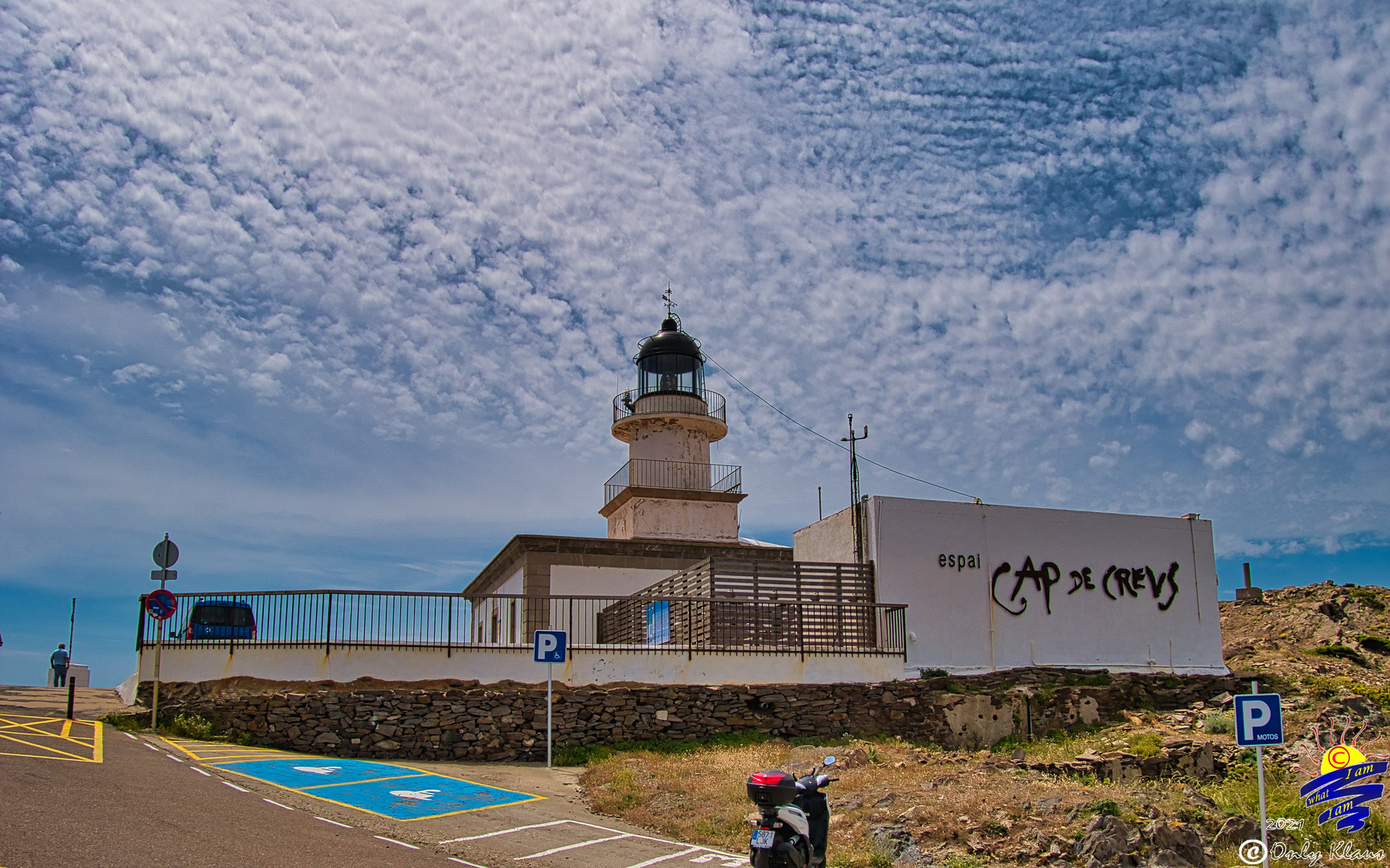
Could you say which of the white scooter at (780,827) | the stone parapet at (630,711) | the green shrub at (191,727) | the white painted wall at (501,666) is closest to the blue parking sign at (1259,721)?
the white scooter at (780,827)

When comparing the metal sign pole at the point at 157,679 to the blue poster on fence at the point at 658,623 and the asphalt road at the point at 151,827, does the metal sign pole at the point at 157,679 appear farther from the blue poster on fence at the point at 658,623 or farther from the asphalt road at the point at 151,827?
the blue poster on fence at the point at 658,623

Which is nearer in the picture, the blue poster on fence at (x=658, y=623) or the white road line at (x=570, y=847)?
the white road line at (x=570, y=847)

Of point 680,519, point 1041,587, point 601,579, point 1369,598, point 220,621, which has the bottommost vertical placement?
point 220,621

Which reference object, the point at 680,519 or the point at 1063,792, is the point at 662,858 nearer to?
the point at 1063,792

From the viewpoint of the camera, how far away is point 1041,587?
870 inches

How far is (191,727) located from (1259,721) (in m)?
15.1

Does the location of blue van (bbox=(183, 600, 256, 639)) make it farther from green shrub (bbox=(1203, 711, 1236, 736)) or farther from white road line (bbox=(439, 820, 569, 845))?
green shrub (bbox=(1203, 711, 1236, 736))

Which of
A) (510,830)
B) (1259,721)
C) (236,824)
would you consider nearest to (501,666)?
(510,830)

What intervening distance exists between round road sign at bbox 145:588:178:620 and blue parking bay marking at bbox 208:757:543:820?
3618 millimetres

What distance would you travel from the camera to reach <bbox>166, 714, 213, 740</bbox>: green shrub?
1600 centimetres

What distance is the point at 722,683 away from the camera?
61.1ft

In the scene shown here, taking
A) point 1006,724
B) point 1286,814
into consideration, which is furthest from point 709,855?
point 1006,724

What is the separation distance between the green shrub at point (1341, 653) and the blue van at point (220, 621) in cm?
2465

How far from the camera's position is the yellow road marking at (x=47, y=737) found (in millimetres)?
11876
